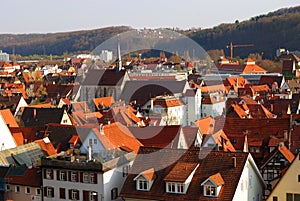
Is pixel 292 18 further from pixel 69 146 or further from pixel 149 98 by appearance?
pixel 69 146

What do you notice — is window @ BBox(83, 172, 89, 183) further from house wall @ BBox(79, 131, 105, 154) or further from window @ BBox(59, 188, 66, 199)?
house wall @ BBox(79, 131, 105, 154)

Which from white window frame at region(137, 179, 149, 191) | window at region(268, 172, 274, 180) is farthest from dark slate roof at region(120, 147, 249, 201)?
window at region(268, 172, 274, 180)

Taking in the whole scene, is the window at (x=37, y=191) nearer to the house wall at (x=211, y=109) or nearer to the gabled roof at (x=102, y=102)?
the gabled roof at (x=102, y=102)

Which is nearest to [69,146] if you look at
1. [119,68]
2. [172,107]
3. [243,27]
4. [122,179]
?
[122,179]

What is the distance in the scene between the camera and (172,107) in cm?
4734

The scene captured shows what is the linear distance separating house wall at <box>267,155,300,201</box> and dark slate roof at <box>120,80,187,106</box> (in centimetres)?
3178

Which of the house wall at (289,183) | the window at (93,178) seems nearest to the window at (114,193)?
the window at (93,178)

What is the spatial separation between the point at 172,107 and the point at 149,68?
4290 cm

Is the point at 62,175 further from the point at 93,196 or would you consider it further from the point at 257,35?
the point at 257,35

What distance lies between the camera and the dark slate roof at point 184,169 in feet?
66.1

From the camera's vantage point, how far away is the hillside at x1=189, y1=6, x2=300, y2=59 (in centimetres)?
13425

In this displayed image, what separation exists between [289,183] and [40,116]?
81.3 feet

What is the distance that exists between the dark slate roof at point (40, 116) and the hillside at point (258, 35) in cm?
9638

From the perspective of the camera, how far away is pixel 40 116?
1612 inches
